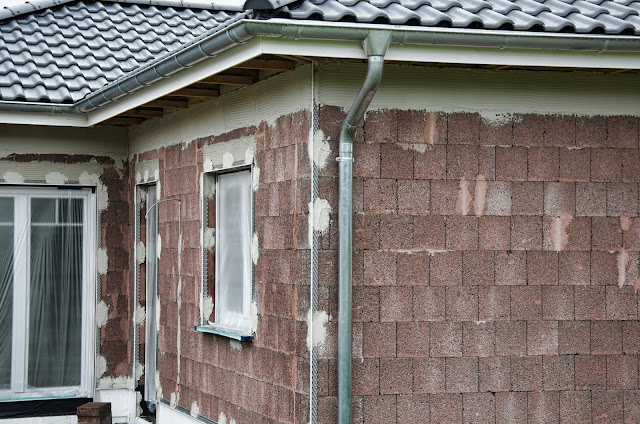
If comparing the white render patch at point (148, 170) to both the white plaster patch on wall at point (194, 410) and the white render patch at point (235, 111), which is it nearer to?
the white render patch at point (235, 111)

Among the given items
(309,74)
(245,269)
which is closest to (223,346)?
(245,269)

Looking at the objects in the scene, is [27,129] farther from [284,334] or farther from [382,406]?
[382,406]

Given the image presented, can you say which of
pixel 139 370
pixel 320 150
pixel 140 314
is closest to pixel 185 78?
pixel 320 150

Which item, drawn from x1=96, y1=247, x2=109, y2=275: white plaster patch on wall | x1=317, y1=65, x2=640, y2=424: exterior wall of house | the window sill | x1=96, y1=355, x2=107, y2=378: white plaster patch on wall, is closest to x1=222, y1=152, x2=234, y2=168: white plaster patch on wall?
the window sill

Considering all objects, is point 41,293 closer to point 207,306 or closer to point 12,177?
point 12,177

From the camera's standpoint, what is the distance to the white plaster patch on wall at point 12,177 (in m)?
11.3

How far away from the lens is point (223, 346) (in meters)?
8.82

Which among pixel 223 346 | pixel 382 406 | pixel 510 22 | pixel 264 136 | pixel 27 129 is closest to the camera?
pixel 510 22

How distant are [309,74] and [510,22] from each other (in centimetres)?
137

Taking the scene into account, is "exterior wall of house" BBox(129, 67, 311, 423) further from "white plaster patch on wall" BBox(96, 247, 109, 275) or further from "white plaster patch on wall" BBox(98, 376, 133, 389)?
"white plaster patch on wall" BBox(98, 376, 133, 389)

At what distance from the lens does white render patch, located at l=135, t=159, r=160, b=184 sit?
10.8 meters

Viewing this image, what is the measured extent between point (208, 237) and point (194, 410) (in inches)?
60.1

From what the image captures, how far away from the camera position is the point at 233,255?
8.92m

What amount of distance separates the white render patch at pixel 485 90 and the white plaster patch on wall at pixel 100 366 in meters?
5.52
